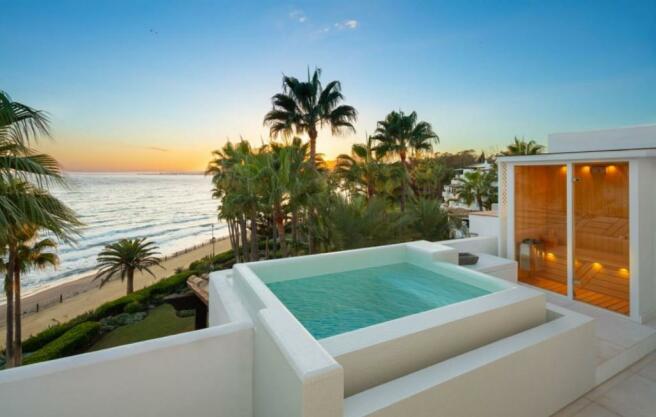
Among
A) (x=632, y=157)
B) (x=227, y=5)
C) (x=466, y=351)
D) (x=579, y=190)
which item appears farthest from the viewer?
(x=227, y=5)

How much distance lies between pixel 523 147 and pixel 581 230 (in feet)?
63.5

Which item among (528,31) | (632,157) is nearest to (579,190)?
(632,157)

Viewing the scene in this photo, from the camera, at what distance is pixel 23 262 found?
13812mm

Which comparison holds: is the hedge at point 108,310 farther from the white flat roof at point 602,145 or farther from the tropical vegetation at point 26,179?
the white flat roof at point 602,145

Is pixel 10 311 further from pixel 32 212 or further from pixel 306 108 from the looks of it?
pixel 306 108

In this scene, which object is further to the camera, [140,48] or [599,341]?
[140,48]

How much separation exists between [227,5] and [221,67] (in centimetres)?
465

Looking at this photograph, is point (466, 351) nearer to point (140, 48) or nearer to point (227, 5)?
point (227, 5)

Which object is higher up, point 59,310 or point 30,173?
point 30,173

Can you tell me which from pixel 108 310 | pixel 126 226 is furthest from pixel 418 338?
pixel 126 226

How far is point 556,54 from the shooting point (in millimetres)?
12789

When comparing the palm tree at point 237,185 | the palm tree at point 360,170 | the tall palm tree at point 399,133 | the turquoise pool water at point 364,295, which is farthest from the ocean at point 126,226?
the turquoise pool water at point 364,295

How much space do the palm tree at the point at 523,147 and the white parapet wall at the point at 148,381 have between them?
75.4 ft

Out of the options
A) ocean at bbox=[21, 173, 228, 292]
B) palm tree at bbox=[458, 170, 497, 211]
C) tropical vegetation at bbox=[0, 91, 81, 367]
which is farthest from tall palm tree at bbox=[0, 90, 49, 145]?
palm tree at bbox=[458, 170, 497, 211]
